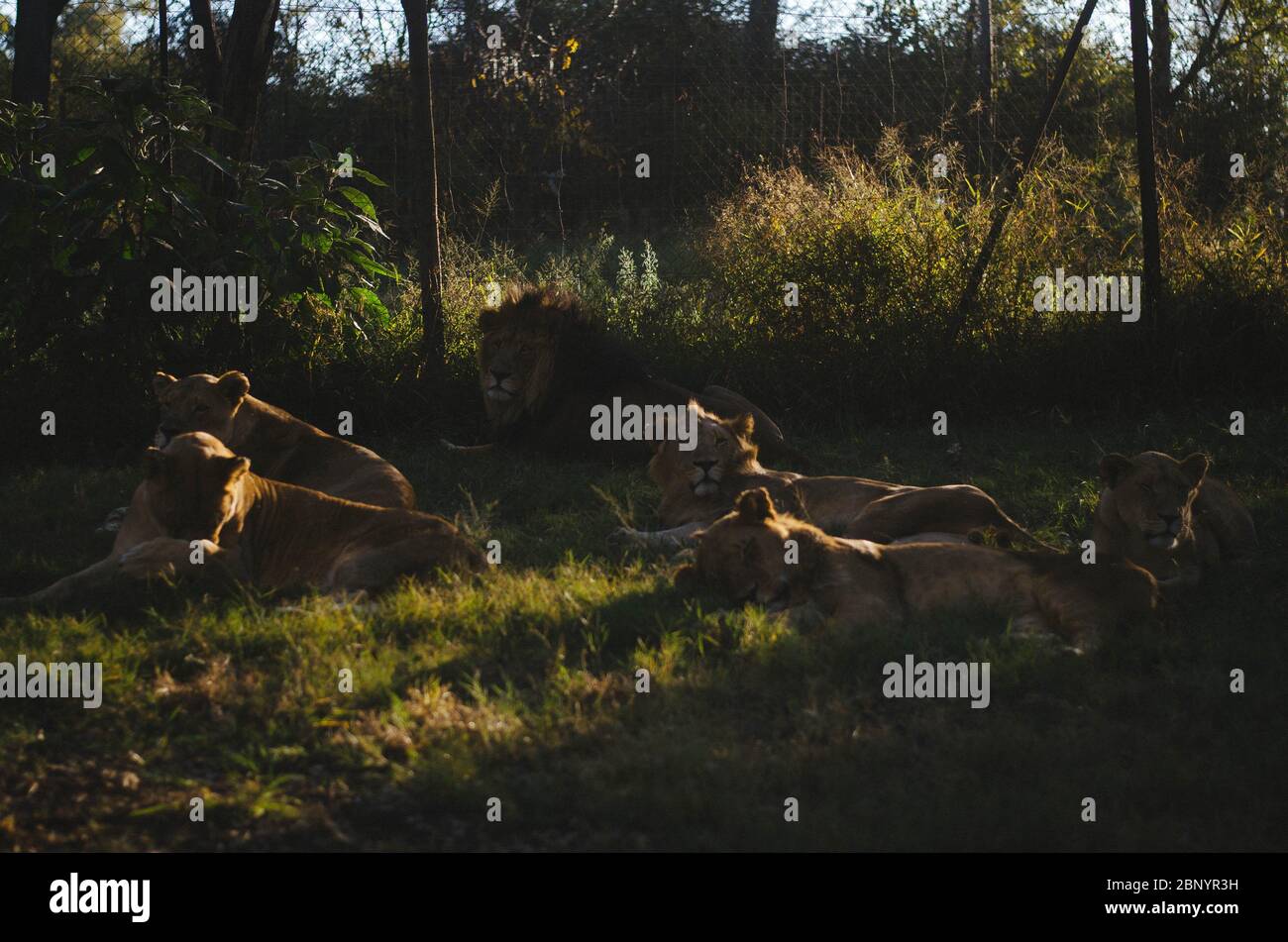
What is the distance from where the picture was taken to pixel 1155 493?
6.77 m

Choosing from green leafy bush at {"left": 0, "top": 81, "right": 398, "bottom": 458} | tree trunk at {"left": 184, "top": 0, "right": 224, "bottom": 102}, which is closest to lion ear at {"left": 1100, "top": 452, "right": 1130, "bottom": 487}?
green leafy bush at {"left": 0, "top": 81, "right": 398, "bottom": 458}

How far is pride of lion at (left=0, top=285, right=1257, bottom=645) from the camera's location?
19.7ft

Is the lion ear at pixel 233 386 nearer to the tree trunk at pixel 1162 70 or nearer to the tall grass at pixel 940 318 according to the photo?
the tall grass at pixel 940 318

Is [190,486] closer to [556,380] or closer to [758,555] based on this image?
[758,555]

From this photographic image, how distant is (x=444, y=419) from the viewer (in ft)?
33.4

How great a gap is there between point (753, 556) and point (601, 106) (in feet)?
30.2

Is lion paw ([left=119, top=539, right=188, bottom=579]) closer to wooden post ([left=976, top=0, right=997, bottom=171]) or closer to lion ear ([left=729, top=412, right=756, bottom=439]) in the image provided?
lion ear ([left=729, top=412, right=756, bottom=439])

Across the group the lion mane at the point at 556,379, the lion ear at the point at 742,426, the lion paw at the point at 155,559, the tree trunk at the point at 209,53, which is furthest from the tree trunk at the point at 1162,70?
the lion paw at the point at 155,559

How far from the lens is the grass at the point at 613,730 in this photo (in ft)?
13.4

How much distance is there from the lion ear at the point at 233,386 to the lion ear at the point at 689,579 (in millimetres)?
2787

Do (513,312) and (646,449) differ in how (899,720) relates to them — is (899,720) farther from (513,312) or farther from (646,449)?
(513,312)

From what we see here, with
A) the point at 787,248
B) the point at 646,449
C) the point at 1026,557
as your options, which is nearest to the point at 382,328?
the point at 646,449

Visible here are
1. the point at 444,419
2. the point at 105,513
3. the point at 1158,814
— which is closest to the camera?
the point at 1158,814
